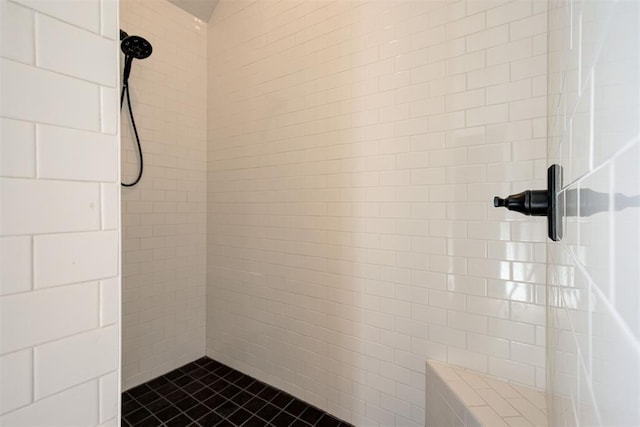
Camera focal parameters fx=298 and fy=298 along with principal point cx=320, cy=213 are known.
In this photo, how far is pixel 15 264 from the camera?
0.45 metres

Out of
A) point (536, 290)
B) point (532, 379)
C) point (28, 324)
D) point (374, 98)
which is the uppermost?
point (374, 98)

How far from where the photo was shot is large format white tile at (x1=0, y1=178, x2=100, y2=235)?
1.44 ft

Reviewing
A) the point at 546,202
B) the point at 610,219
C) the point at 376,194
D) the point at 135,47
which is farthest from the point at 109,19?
the point at 135,47

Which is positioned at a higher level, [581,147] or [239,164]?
[239,164]

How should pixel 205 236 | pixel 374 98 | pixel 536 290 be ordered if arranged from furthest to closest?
pixel 205 236 → pixel 374 98 → pixel 536 290

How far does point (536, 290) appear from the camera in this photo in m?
1.16

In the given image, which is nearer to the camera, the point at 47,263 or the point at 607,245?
the point at 607,245

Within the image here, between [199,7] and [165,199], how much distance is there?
1432 millimetres

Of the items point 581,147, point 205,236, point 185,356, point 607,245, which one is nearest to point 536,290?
point 581,147

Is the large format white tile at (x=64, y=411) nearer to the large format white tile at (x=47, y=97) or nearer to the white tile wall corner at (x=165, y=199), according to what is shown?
the large format white tile at (x=47, y=97)

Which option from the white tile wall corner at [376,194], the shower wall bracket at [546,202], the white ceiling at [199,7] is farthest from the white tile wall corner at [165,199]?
the shower wall bracket at [546,202]

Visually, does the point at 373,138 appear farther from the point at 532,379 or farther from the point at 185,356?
the point at 185,356

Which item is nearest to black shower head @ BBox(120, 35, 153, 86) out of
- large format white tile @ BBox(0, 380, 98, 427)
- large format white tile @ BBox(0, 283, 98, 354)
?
large format white tile @ BBox(0, 283, 98, 354)

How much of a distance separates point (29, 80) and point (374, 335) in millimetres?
1559
